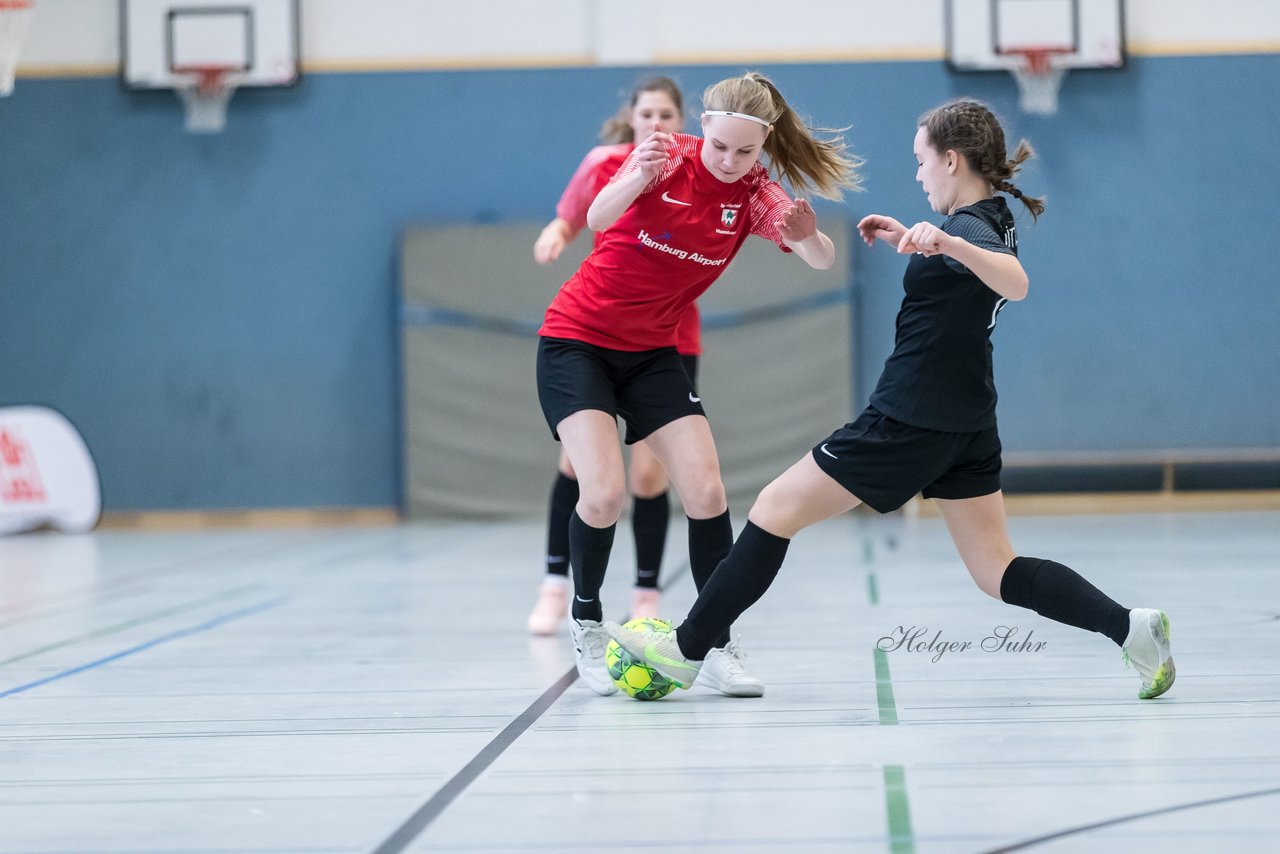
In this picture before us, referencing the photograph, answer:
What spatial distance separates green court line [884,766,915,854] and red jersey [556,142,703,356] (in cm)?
197

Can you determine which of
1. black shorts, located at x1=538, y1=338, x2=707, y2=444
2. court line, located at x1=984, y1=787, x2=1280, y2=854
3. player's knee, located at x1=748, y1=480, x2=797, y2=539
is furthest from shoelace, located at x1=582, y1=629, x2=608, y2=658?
court line, located at x1=984, y1=787, x2=1280, y2=854

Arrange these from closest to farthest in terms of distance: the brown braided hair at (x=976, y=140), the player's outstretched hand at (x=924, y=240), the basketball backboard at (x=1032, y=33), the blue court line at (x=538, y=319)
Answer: the player's outstretched hand at (x=924, y=240), the brown braided hair at (x=976, y=140), the basketball backboard at (x=1032, y=33), the blue court line at (x=538, y=319)

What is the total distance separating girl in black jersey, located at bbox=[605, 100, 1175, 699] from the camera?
2703 mm

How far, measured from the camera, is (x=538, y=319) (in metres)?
9.48

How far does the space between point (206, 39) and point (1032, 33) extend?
563cm

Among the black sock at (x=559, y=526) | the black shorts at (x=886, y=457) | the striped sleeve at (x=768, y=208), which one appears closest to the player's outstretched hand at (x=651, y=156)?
the striped sleeve at (x=768, y=208)

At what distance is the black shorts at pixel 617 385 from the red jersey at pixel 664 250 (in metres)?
0.03

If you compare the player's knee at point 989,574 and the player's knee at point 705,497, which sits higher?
the player's knee at point 705,497

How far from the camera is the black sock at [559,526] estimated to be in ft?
13.9

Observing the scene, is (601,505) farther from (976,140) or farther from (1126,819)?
(1126,819)

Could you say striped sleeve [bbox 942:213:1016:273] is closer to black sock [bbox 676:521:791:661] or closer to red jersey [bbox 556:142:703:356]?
black sock [bbox 676:521:791:661]

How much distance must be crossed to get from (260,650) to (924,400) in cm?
214

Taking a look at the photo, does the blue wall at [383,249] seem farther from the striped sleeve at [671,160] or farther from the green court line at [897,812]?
the green court line at [897,812]

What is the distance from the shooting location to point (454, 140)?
9.86m
